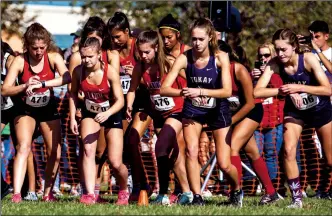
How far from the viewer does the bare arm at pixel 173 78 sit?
1020 cm

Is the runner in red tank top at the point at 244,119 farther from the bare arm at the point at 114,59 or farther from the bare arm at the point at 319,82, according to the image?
the bare arm at the point at 114,59

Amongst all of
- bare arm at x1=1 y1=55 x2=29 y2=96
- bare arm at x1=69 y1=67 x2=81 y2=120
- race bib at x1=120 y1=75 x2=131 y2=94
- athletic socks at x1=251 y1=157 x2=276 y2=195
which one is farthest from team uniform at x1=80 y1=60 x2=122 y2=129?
athletic socks at x1=251 y1=157 x2=276 y2=195

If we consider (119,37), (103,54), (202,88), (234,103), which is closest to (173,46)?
(119,37)

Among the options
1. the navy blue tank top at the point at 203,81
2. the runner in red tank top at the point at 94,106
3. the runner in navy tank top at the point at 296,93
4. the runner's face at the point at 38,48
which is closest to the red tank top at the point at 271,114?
the runner in navy tank top at the point at 296,93

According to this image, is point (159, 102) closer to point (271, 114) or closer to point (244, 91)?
point (244, 91)

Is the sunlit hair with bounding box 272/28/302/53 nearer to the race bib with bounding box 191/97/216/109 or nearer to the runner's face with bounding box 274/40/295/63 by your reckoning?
the runner's face with bounding box 274/40/295/63

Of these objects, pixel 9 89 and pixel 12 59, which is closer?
pixel 9 89

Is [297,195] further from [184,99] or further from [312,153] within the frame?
[312,153]

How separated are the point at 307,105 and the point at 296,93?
0.35 m

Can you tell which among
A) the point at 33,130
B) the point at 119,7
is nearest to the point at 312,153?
the point at 33,130

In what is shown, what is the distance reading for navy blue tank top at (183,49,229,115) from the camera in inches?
405

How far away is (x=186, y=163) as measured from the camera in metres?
10.4

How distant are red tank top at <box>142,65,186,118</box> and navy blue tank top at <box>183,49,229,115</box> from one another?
0.73 meters

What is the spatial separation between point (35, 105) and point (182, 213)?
3.25 m
